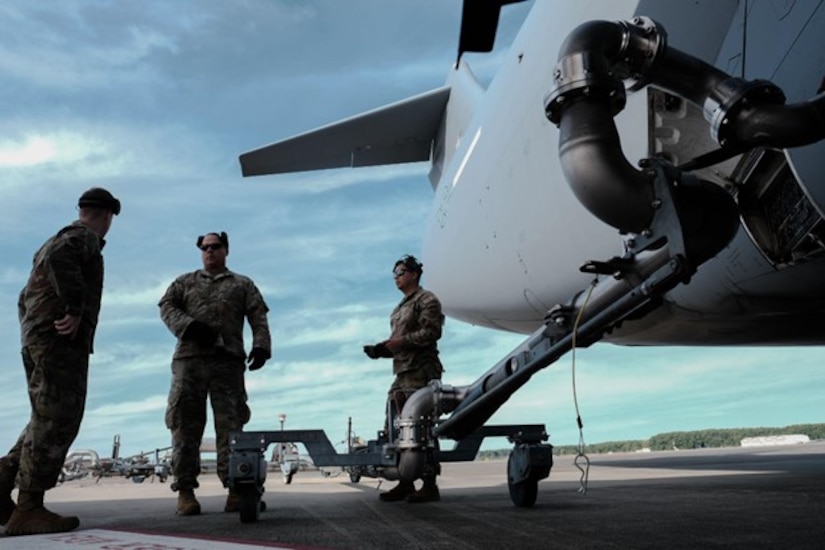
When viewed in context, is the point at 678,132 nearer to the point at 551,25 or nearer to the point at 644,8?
the point at 644,8

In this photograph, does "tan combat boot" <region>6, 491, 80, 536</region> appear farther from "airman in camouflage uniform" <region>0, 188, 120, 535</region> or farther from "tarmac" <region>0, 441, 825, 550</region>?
"tarmac" <region>0, 441, 825, 550</region>

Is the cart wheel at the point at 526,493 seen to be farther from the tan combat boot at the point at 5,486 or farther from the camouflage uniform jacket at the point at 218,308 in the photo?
the tan combat boot at the point at 5,486

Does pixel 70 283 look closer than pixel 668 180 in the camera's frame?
No

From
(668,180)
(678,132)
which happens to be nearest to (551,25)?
(678,132)

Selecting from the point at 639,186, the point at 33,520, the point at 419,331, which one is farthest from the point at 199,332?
the point at 639,186

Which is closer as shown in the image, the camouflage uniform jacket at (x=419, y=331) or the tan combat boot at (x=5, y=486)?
the tan combat boot at (x=5, y=486)

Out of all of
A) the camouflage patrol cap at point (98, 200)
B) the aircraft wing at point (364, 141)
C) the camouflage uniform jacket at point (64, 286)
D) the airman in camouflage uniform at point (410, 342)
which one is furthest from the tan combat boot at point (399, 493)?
the aircraft wing at point (364, 141)

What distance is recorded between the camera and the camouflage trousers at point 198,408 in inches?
176

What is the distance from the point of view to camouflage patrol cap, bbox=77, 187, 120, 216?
4074 mm

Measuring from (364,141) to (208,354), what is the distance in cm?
572

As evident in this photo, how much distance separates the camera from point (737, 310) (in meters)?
4.04

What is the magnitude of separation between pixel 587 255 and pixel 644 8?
5.18 ft

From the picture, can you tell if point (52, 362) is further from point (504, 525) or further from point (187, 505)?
point (504, 525)

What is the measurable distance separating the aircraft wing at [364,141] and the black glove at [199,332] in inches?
202
